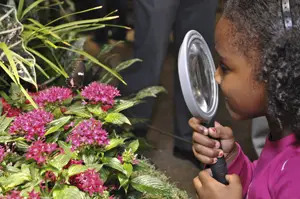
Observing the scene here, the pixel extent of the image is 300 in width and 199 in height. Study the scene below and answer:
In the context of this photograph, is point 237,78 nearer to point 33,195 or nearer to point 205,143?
point 205,143

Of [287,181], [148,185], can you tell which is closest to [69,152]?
[148,185]

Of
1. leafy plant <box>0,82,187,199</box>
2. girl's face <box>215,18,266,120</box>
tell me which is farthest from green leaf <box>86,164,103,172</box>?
girl's face <box>215,18,266,120</box>

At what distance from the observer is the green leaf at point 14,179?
61.8 inches

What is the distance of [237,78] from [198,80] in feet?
0.53

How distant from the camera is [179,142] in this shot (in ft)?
9.77

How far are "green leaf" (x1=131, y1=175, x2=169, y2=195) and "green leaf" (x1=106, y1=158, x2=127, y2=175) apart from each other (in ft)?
0.27

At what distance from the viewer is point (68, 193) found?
1525 millimetres

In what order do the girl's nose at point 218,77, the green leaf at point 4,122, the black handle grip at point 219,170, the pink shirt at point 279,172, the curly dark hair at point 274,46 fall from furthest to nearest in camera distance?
the green leaf at point 4,122
the black handle grip at point 219,170
the girl's nose at point 218,77
the pink shirt at point 279,172
the curly dark hair at point 274,46

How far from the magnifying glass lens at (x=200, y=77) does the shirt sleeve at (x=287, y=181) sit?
25 cm

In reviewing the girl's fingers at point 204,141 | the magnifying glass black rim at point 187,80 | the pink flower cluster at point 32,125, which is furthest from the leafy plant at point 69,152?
the magnifying glass black rim at point 187,80

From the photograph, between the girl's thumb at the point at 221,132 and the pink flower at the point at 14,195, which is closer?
the pink flower at the point at 14,195

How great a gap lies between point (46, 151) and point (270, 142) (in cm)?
61

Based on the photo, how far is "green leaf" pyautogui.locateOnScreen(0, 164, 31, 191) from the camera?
1569mm

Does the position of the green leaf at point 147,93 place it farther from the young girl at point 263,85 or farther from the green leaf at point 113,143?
the young girl at point 263,85
